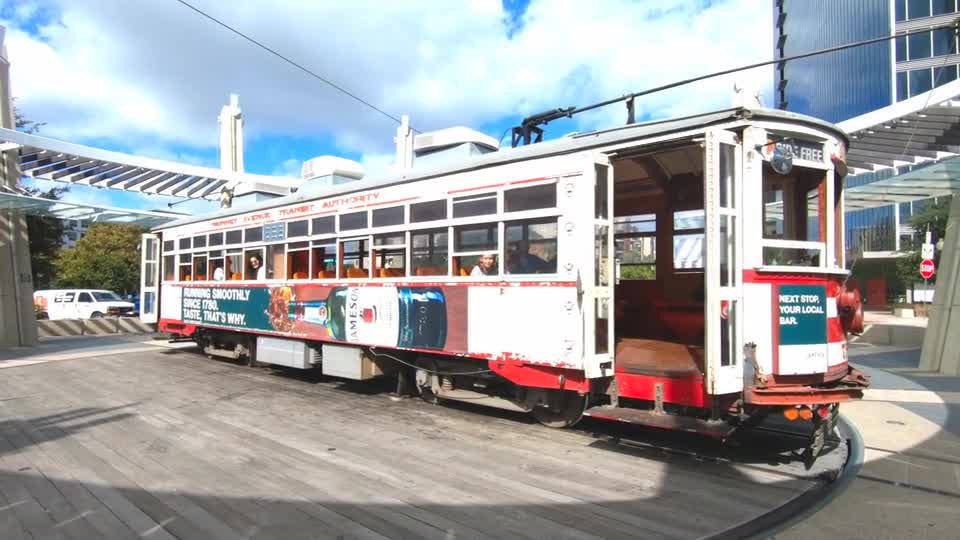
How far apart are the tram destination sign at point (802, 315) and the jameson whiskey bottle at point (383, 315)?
3755mm

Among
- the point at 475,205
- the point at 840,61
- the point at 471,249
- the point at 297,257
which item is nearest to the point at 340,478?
the point at 471,249

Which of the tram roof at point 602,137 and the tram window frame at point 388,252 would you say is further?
the tram window frame at point 388,252

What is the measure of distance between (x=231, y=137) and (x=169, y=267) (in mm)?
15475

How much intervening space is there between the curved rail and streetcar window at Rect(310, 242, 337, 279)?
21.9 ft

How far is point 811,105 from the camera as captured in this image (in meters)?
50.9

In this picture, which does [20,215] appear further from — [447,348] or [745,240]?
[745,240]

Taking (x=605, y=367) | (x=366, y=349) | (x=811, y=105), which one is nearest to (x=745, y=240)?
(x=605, y=367)

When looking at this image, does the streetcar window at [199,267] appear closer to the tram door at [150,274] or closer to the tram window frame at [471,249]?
the tram door at [150,274]

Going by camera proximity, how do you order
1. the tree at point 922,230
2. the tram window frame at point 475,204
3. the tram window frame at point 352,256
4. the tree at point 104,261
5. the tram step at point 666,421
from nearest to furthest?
the tram step at point 666,421, the tram window frame at point 475,204, the tram window frame at point 352,256, the tree at point 922,230, the tree at point 104,261

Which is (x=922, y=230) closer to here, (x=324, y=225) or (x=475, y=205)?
(x=475, y=205)

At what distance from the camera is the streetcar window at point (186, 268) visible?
13148 mm

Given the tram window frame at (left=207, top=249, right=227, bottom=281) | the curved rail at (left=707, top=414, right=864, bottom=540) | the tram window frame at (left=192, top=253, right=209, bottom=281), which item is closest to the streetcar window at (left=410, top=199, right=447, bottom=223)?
the curved rail at (left=707, top=414, right=864, bottom=540)

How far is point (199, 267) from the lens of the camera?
504 inches

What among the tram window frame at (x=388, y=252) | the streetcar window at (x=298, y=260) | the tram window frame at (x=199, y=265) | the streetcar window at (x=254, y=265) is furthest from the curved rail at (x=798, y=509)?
the tram window frame at (x=199, y=265)
